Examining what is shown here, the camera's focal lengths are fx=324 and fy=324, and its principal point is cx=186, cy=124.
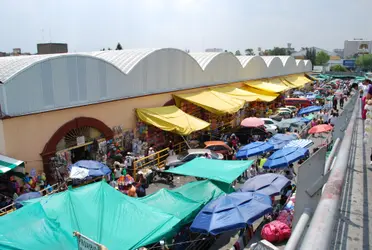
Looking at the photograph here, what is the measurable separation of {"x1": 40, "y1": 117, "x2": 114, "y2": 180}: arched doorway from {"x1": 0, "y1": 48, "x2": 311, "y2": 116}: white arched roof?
0.83m

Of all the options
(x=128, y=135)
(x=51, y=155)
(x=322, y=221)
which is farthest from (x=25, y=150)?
(x=322, y=221)

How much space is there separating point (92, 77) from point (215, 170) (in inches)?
279

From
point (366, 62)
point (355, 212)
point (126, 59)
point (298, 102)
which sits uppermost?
point (366, 62)

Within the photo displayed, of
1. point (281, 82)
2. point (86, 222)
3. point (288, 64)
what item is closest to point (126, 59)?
point (86, 222)

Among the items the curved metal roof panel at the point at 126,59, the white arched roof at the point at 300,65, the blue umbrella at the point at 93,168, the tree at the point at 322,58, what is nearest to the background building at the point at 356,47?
the tree at the point at 322,58

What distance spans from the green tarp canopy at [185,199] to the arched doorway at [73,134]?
532cm

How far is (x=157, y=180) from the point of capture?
14102 millimetres

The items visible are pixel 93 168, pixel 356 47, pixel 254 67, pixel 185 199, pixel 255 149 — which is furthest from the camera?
pixel 356 47

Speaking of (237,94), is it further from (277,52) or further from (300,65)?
(277,52)

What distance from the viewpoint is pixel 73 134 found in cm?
1347

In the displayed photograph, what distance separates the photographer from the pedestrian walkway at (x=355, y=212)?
199 centimetres

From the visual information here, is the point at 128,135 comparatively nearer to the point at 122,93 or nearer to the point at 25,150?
the point at 122,93

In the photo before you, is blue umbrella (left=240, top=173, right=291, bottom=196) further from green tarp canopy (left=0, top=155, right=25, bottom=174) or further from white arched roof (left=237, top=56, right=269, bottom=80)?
white arched roof (left=237, top=56, right=269, bottom=80)

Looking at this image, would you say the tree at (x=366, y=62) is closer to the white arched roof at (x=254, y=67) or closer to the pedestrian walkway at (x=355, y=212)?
the white arched roof at (x=254, y=67)
